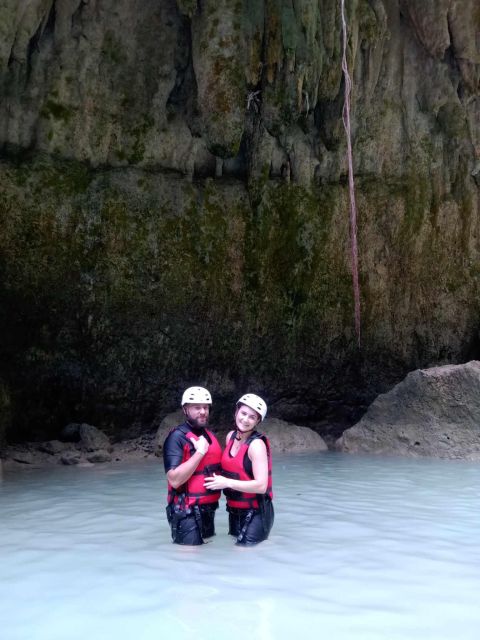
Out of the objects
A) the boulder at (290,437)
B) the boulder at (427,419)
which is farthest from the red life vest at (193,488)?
the boulder at (290,437)

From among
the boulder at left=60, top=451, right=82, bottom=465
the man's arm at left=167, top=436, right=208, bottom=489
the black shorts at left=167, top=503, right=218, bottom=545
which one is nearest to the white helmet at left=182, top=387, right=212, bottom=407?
the man's arm at left=167, top=436, right=208, bottom=489

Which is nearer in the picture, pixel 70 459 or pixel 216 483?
pixel 216 483

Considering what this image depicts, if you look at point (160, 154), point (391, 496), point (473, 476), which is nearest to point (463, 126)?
point (160, 154)

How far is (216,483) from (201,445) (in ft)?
0.87

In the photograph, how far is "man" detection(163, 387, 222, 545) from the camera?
4879mm

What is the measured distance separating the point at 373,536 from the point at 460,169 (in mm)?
9880

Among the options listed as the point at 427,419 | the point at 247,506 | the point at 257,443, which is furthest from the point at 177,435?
the point at 427,419

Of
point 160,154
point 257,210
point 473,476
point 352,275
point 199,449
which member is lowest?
point 473,476

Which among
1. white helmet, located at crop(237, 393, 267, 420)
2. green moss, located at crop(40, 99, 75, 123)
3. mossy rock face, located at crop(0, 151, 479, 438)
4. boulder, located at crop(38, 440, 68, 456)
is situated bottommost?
boulder, located at crop(38, 440, 68, 456)

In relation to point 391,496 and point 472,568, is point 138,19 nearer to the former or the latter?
point 391,496

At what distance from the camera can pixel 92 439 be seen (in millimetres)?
10883

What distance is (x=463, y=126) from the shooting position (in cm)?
1345

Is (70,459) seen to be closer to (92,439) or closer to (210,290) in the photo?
(92,439)

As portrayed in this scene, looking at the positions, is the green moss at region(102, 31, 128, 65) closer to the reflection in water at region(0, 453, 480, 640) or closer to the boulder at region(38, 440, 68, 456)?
the boulder at region(38, 440, 68, 456)
